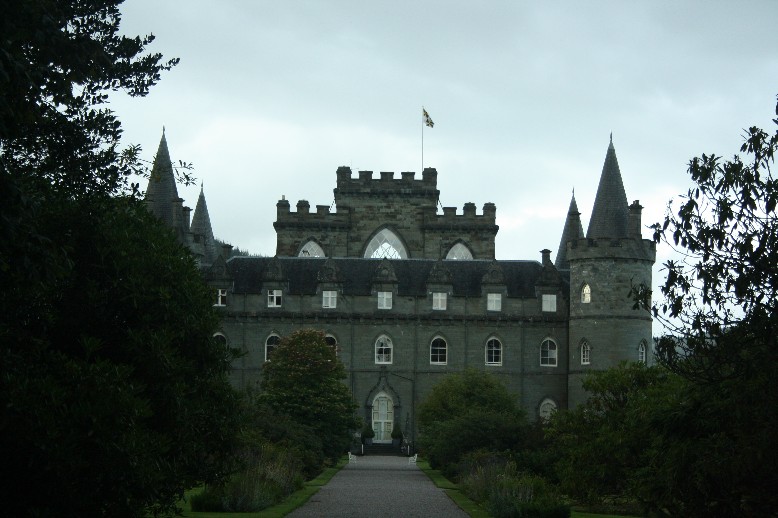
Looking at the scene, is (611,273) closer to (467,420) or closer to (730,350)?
(467,420)

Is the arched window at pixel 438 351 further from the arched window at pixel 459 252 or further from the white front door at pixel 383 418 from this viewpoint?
the arched window at pixel 459 252

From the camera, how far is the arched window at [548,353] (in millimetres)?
68188

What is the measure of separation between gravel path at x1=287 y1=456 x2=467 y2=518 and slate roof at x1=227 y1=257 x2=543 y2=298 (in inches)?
895

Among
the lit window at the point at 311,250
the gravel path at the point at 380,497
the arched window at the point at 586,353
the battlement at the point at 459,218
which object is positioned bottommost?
the gravel path at the point at 380,497

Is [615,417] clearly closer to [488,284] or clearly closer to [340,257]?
[488,284]

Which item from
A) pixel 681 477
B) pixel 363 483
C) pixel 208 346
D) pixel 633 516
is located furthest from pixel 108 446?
pixel 363 483

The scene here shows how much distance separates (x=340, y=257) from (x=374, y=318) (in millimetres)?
5768

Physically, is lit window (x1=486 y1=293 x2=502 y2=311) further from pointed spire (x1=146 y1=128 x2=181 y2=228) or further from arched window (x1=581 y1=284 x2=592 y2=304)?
pointed spire (x1=146 y1=128 x2=181 y2=228)

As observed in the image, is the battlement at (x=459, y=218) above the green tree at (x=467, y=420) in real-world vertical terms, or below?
above

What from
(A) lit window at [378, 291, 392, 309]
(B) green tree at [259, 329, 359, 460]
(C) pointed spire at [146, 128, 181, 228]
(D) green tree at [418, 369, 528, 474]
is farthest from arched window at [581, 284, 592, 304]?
(C) pointed spire at [146, 128, 181, 228]

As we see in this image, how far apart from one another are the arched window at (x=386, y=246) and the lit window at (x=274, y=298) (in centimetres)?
913

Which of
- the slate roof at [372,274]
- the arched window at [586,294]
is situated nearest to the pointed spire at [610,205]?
the arched window at [586,294]

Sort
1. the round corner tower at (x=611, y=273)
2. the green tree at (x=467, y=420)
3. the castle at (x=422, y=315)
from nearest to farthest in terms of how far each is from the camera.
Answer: the green tree at (x=467, y=420), the round corner tower at (x=611, y=273), the castle at (x=422, y=315)

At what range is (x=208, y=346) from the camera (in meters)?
19.8
